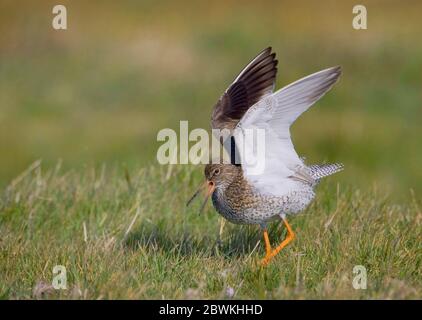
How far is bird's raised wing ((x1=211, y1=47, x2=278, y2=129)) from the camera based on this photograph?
6.48 metres

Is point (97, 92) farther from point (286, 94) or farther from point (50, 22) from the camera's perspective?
point (286, 94)

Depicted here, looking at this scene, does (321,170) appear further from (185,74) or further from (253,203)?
(185,74)

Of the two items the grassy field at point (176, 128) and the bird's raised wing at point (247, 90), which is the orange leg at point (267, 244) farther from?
the bird's raised wing at point (247, 90)

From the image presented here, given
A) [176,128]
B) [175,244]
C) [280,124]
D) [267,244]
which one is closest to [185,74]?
[176,128]

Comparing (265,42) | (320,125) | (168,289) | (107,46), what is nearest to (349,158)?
(320,125)

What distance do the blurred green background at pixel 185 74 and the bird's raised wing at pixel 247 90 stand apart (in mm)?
4010

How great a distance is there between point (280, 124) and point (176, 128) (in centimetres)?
682

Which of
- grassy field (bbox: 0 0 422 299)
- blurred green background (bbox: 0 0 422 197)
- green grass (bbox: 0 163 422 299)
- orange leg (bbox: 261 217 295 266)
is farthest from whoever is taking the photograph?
blurred green background (bbox: 0 0 422 197)

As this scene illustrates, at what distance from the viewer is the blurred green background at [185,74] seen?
12898 millimetres

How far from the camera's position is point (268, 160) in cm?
627

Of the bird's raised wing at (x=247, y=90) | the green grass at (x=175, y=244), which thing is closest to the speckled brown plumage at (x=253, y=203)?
the green grass at (x=175, y=244)

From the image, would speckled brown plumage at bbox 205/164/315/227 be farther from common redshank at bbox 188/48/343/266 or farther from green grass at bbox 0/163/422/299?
green grass at bbox 0/163/422/299

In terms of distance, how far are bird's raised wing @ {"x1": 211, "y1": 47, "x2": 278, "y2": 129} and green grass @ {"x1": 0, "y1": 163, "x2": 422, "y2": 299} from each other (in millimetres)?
976

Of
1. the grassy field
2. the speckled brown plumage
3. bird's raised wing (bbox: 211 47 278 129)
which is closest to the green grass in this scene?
the grassy field
